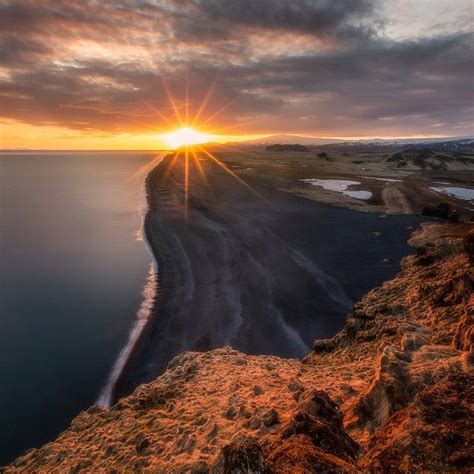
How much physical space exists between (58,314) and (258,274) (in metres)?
14.0

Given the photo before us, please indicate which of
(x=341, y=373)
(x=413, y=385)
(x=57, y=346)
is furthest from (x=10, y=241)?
(x=413, y=385)

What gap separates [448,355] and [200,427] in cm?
658

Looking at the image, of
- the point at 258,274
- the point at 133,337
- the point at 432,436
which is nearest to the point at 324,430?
the point at 432,436

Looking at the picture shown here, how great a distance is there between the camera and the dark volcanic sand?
19.5 m

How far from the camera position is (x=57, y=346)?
1997 centimetres

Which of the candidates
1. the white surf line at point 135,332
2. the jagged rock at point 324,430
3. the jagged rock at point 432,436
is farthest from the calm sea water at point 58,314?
the jagged rock at point 432,436

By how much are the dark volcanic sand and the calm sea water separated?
6.37 feet

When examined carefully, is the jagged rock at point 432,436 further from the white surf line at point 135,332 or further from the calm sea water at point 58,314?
the calm sea water at point 58,314

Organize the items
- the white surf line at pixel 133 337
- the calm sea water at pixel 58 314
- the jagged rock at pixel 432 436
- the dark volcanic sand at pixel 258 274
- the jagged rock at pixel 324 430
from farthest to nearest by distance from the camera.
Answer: the dark volcanic sand at pixel 258 274
the white surf line at pixel 133 337
the calm sea water at pixel 58 314
the jagged rock at pixel 324 430
the jagged rock at pixel 432 436

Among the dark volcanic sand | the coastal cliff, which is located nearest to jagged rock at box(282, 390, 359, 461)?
the coastal cliff

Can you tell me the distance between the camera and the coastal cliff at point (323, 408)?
18.3 ft

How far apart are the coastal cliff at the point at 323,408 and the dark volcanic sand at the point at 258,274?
3.95 m

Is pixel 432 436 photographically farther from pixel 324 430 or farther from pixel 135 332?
pixel 135 332

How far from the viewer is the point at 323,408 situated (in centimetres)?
725
